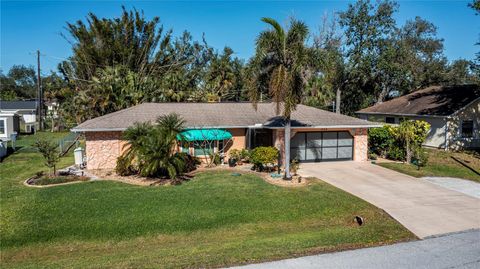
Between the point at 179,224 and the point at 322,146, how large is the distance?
41.8 feet

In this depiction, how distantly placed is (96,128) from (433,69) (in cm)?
3981

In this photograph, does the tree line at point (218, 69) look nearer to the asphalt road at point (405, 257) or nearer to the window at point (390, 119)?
the window at point (390, 119)

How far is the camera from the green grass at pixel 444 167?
61.3 feet

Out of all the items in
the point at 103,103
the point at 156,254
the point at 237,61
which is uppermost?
the point at 237,61

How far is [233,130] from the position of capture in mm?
21531

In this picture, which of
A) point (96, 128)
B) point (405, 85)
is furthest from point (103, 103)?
point (405, 85)

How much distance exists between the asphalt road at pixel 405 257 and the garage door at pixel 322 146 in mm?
11700

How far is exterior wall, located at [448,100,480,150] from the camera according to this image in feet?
86.2

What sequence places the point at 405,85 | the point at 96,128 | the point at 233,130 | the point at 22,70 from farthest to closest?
the point at 22,70 < the point at 405,85 < the point at 233,130 < the point at 96,128

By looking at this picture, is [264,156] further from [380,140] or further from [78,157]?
[78,157]

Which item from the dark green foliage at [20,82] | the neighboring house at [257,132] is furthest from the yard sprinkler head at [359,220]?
the dark green foliage at [20,82]

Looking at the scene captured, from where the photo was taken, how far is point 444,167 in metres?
20.4

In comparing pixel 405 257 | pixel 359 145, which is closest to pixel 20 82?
pixel 359 145

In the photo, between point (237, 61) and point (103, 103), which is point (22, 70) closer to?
point (237, 61)
